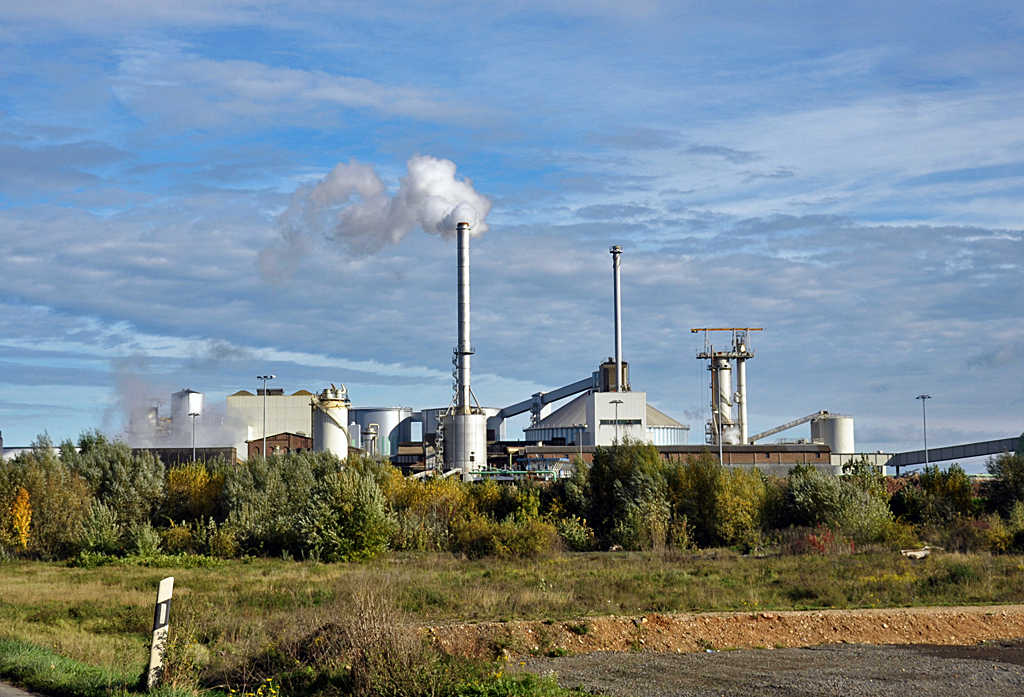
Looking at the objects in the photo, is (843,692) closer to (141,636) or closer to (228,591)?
(141,636)

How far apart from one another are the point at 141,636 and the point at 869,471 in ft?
148

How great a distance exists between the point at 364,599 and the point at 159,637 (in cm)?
445

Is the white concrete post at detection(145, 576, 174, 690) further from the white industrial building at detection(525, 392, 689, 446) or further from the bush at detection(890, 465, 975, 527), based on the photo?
the white industrial building at detection(525, 392, 689, 446)

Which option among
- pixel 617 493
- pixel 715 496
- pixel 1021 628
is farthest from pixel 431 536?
pixel 1021 628

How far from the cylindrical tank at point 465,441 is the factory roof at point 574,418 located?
1812 centimetres

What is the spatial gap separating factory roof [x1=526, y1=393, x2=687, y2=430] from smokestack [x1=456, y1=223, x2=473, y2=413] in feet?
65.4

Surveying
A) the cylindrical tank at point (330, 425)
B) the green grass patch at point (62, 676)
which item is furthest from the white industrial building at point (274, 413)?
the green grass patch at point (62, 676)

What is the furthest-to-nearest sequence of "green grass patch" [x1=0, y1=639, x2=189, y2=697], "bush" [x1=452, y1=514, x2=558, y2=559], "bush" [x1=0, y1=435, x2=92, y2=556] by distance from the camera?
"bush" [x1=0, y1=435, x2=92, y2=556], "bush" [x1=452, y1=514, x2=558, y2=559], "green grass patch" [x1=0, y1=639, x2=189, y2=697]

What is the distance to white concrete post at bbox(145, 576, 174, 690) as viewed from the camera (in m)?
12.5

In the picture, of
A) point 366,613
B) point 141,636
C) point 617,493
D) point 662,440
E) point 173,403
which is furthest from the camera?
point 662,440

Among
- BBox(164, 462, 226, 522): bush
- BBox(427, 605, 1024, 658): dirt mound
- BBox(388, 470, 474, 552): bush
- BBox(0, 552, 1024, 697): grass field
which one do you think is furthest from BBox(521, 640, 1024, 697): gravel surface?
BBox(164, 462, 226, 522): bush

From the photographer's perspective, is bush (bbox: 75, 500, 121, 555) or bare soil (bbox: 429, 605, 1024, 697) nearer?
bare soil (bbox: 429, 605, 1024, 697)

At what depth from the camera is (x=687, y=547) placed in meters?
46.2

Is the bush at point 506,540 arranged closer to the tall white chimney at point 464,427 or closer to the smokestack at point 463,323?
the tall white chimney at point 464,427
